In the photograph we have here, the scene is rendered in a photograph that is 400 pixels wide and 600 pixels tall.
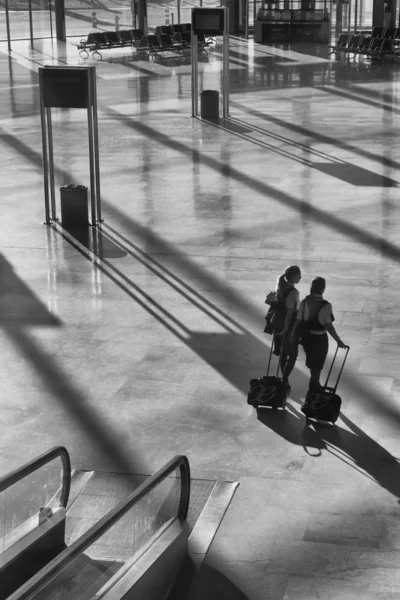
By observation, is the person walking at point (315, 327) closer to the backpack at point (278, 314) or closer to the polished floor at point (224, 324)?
the backpack at point (278, 314)

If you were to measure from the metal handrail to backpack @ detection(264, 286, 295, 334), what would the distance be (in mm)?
2975

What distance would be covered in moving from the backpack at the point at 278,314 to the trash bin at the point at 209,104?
54.9ft

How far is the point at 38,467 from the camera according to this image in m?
6.62

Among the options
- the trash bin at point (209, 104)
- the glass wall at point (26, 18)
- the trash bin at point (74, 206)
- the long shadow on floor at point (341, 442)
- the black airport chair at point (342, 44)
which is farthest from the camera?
the glass wall at point (26, 18)

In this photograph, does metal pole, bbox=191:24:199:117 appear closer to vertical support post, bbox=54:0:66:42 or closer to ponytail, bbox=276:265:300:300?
ponytail, bbox=276:265:300:300

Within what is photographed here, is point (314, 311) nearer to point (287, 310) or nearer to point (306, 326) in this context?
point (306, 326)

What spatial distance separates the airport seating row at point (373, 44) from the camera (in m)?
40.8

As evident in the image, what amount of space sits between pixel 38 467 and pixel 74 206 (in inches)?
386

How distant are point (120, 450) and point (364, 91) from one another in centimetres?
2431

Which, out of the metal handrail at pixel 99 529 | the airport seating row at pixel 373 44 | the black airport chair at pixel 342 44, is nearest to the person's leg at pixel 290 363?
the metal handrail at pixel 99 529

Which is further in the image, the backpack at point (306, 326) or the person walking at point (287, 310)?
the person walking at point (287, 310)

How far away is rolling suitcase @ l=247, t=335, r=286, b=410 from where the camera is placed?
9.52m

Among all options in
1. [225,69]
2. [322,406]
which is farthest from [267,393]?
[225,69]

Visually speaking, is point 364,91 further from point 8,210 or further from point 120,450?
point 120,450
